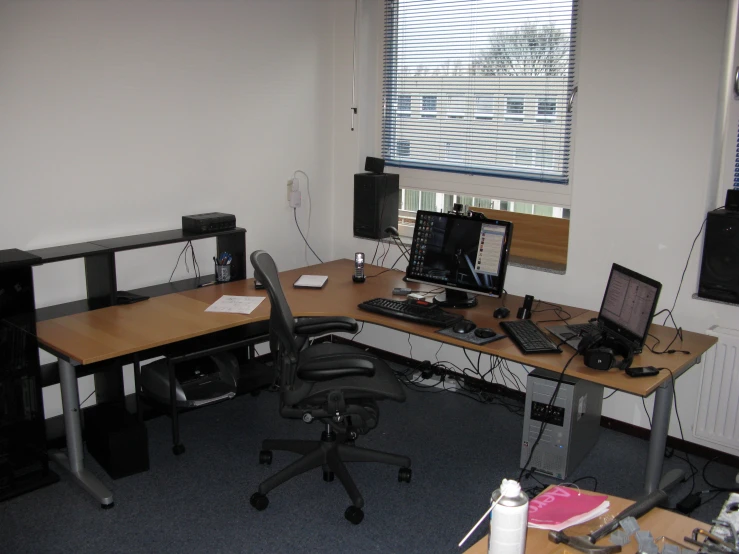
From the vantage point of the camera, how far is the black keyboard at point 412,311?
3.37 meters

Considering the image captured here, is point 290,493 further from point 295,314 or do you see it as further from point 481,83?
point 481,83

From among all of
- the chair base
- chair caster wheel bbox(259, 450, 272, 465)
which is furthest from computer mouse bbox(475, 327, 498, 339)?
chair caster wheel bbox(259, 450, 272, 465)

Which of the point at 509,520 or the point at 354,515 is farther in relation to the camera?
the point at 354,515

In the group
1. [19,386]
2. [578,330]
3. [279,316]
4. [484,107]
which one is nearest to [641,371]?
[578,330]

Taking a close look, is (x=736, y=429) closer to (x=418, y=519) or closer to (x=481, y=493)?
(x=481, y=493)

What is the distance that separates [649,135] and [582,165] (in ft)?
1.21

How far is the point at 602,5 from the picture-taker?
3.50m

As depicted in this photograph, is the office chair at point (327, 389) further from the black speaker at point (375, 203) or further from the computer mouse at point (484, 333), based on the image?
the black speaker at point (375, 203)

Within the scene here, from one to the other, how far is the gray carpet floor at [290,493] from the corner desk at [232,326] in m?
0.21

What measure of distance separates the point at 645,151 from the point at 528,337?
114 cm

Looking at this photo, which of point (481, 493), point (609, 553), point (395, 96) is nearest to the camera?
point (609, 553)

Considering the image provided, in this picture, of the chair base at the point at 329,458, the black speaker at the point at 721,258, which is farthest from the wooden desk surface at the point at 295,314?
the chair base at the point at 329,458

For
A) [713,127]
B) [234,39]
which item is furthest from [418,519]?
[234,39]

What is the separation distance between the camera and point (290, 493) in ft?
10.6
